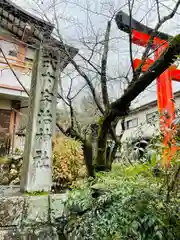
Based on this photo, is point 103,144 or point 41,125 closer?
point 103,144

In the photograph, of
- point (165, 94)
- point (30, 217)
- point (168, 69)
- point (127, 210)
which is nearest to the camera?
point (127, 210)

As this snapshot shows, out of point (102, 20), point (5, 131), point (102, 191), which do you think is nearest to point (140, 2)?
point (102, 20)

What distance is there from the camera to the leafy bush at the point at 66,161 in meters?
3.54

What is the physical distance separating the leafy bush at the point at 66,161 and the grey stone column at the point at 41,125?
817mm

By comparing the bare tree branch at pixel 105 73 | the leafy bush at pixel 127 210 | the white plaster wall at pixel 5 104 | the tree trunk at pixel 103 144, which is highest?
the white plaster wall at pixel 5 104

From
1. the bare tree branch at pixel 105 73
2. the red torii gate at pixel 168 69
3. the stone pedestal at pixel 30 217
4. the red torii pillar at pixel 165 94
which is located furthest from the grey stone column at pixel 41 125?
the red torii pillar at pixel 165 94

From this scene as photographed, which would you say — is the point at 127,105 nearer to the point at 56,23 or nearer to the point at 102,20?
the point at 102,20

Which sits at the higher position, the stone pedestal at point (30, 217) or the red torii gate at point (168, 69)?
the red torii gate at point (168, 69)

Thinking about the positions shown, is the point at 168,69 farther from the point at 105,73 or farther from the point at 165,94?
the point at 165,94

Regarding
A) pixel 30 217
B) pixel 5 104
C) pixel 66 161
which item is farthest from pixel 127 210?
pixel 5 104

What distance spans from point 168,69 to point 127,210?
6.56 ft

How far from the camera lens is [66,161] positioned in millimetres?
3645

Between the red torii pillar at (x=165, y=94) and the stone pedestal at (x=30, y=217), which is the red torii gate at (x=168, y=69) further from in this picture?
the stone pedestal at (x=30, y=217)

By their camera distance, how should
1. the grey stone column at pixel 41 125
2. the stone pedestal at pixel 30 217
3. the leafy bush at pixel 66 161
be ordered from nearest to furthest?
1. the stone pedestal at pixel 30 217
2. the grey stone column at pixel 41 125
3. the leafy bush at pixel 66 161
